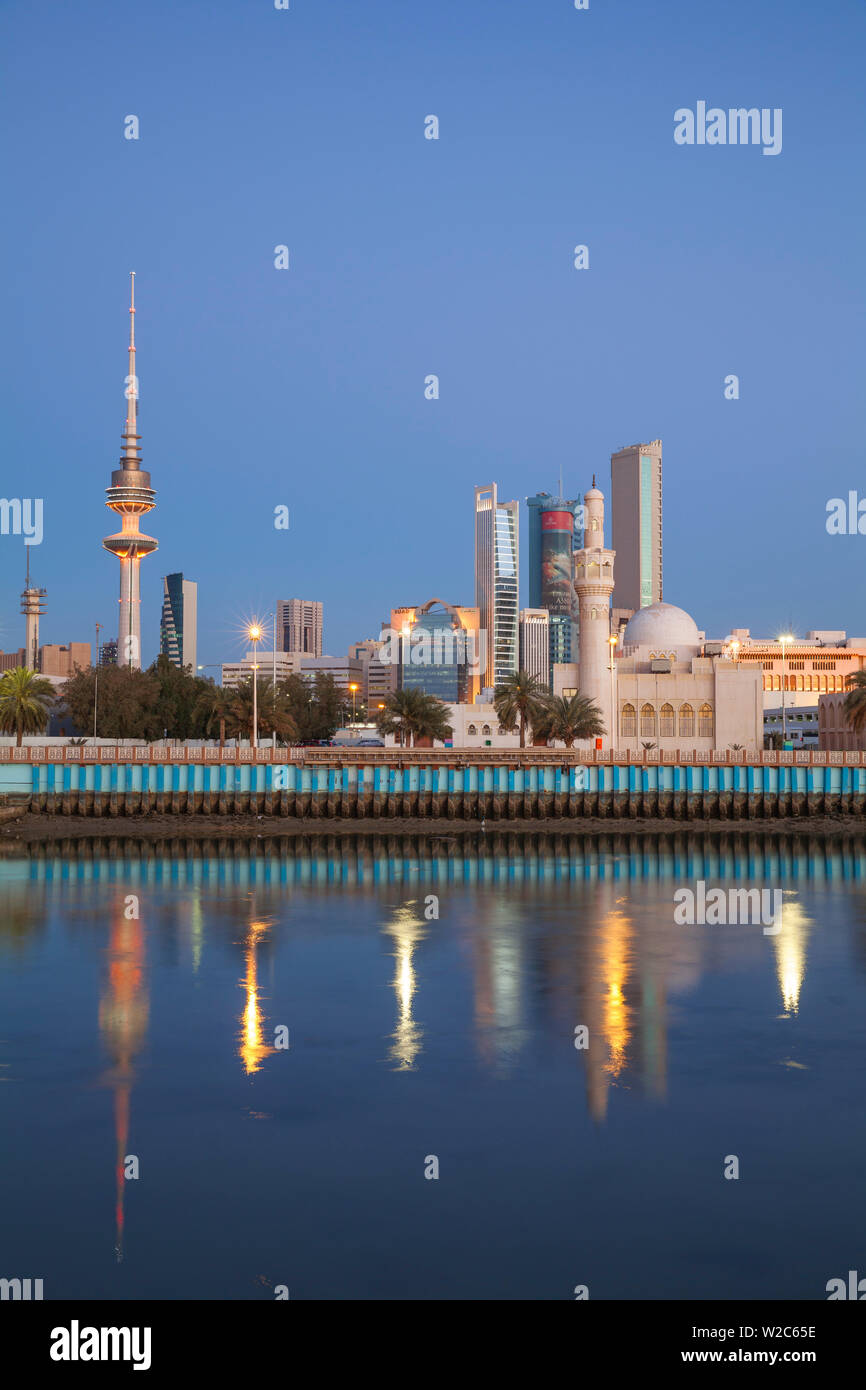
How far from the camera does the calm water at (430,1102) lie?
1678 cm

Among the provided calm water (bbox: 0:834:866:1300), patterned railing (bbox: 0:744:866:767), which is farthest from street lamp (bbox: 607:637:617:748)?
calm water (bbox: 0:834:866:1300)

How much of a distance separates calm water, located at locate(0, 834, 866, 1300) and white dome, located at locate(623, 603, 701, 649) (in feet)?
240

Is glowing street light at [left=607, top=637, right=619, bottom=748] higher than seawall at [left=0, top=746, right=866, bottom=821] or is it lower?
higher

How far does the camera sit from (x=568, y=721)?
9000cm

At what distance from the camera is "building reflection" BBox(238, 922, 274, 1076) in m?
26.0

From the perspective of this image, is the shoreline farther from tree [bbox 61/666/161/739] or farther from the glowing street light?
tree [bbox 61/666/161/739]

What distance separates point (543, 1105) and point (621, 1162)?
2889 millimetres

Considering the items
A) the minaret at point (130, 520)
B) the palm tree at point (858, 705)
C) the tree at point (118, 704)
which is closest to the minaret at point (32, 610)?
the minaret at point (130, 520)

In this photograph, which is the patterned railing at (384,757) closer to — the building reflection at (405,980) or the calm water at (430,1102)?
the building reflection at (405,980)

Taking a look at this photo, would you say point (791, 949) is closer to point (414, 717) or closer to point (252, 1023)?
point (252, 1023)

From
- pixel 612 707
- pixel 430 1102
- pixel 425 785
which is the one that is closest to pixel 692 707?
pixel 612 707

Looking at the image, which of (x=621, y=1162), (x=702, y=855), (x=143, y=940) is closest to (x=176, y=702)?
(x=702, y=855)

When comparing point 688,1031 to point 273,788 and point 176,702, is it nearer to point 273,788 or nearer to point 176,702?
point 273,788

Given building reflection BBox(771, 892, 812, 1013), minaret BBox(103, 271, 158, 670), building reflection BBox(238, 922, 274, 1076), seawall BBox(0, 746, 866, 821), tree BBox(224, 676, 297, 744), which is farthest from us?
minaret BBox(103, 271, 158, 670)
